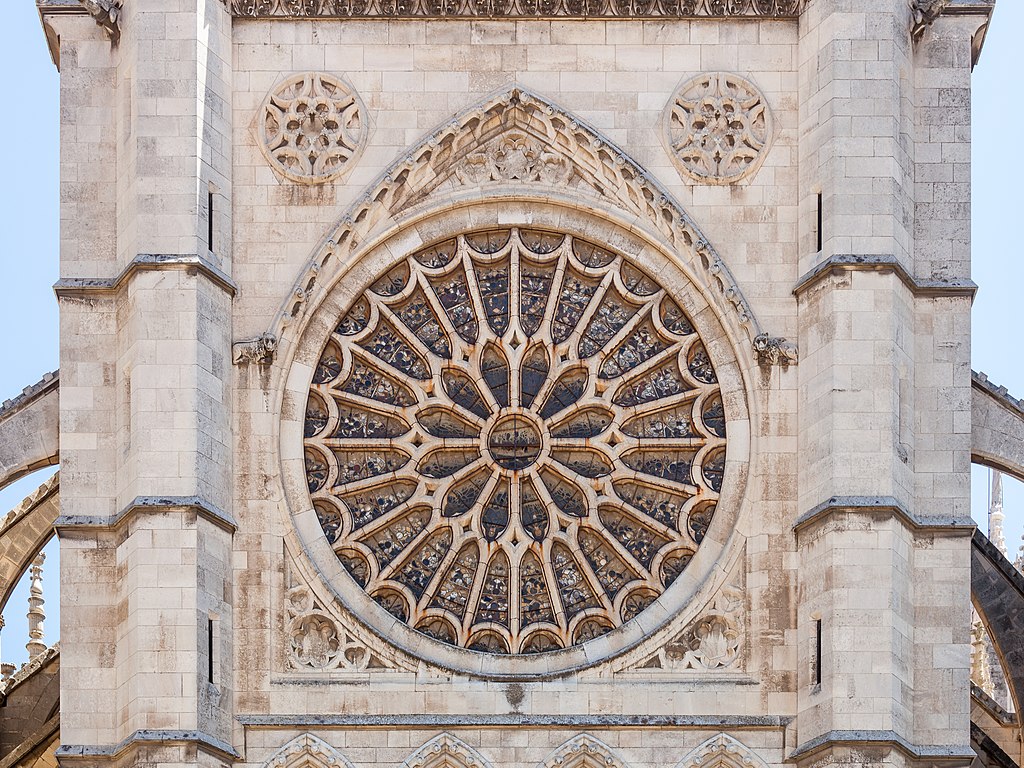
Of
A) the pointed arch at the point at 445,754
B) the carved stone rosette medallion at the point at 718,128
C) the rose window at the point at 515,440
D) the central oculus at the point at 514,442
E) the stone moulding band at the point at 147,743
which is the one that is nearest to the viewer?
the stone moulding band at the point at 147,743

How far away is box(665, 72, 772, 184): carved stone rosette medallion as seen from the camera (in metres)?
27.0

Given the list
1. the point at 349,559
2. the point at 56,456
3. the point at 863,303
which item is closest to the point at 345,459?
the point at 349,559

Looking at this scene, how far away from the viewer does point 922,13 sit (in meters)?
26.9

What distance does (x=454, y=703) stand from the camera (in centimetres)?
2583

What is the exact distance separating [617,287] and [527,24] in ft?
8.38

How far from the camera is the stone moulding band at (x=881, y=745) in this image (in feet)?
81.7

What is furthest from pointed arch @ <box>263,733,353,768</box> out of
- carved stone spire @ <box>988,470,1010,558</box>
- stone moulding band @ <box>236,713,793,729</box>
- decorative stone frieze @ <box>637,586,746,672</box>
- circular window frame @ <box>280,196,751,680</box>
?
carved stone spire @ <box>988,470,1010,558</box>

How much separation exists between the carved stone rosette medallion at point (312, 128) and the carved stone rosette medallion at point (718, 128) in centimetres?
284

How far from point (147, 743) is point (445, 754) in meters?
2.53

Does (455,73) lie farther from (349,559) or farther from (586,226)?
(349,559)

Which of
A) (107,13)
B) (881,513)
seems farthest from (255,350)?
(881,513)

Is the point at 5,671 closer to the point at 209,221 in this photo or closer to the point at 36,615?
the point at 36,615

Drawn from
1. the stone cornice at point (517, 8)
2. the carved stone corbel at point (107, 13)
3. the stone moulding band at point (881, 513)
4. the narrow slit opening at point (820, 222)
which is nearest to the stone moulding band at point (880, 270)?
the narrow slit opening at point (820, 222)

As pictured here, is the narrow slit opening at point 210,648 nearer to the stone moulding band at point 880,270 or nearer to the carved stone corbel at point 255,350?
the carved stone corbel at point 255,350
